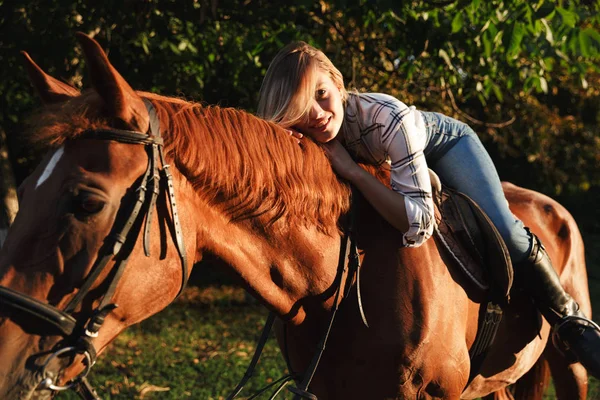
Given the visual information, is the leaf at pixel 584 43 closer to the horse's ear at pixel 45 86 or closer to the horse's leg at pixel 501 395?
the horse's leg at pixel 501 395

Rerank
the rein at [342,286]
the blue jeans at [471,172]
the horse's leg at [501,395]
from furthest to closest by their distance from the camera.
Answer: the horse's leg at [501,395] < the blue jeans at [471,172] < the rein at [342,286]

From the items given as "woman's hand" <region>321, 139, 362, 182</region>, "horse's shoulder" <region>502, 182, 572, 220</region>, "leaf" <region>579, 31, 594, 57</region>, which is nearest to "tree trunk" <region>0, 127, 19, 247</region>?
"horse's shoulder" <region>502, 182, 572, 220</region>

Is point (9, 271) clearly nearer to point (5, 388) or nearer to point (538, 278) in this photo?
point (5, 388)

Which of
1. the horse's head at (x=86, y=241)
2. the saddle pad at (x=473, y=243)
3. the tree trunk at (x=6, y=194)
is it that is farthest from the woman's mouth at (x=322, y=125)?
the tree trunk at (x=6, y=194)

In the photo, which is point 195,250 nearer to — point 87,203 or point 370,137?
point 87,203

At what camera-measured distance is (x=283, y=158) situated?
2.35 metres

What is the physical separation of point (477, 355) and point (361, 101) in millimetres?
1199

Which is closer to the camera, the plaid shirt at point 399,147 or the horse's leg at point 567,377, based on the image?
the plaid shirt at point 399,147

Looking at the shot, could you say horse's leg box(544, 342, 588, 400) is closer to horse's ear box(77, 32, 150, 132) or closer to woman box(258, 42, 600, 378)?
woman box(258, 42, 600, 378)

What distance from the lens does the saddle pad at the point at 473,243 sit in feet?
9.00

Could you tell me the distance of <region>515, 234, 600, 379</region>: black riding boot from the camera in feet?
9.60

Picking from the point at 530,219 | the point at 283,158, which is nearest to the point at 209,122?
the point at 283,158

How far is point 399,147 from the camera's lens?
2.51m

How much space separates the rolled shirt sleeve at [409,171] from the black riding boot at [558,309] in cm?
68
